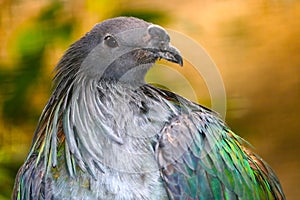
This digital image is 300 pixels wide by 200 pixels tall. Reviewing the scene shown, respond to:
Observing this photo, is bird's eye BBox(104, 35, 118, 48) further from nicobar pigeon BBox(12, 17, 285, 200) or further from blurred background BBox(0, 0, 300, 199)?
blurred background BBox(0, 0, 300, 199)

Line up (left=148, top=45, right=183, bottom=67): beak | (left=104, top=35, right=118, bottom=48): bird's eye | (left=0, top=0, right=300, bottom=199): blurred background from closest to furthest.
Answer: (left=148, top=45, right=183, bottom=67): beak → (left=104, top=35, right=118, bottom=48): bird's eye → (left=0, top=0, right=300, bottom=199): blurred background

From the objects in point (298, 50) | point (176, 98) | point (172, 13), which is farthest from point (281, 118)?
point (176, 98)

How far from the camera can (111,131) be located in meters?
2.94

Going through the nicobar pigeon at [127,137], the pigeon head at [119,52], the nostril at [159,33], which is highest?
the nostril at [159,33]

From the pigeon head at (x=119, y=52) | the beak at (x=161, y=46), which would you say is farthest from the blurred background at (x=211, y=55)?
the beak at (x=161, y=46)

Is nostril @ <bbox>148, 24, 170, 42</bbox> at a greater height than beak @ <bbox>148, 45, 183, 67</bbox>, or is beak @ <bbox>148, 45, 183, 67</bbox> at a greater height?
nostril @ <bbox>148, 24, 170, 42</bbox>

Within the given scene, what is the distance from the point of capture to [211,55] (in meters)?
4.74

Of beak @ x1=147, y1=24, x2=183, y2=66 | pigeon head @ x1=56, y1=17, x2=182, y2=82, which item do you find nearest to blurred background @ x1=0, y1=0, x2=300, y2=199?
pigeon head @ x1=56, y1=17, x2=182, y2=82

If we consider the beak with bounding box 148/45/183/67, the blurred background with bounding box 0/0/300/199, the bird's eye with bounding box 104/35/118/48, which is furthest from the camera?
the blurred background with bounding box 0/0/300/199

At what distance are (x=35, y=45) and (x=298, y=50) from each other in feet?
6.39

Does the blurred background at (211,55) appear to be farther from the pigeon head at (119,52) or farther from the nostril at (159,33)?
→ the nostril at (159,33)

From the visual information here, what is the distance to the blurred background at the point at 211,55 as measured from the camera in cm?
416

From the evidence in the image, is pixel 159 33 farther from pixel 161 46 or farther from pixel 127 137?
pixel 127 137

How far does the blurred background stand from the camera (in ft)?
13.7
